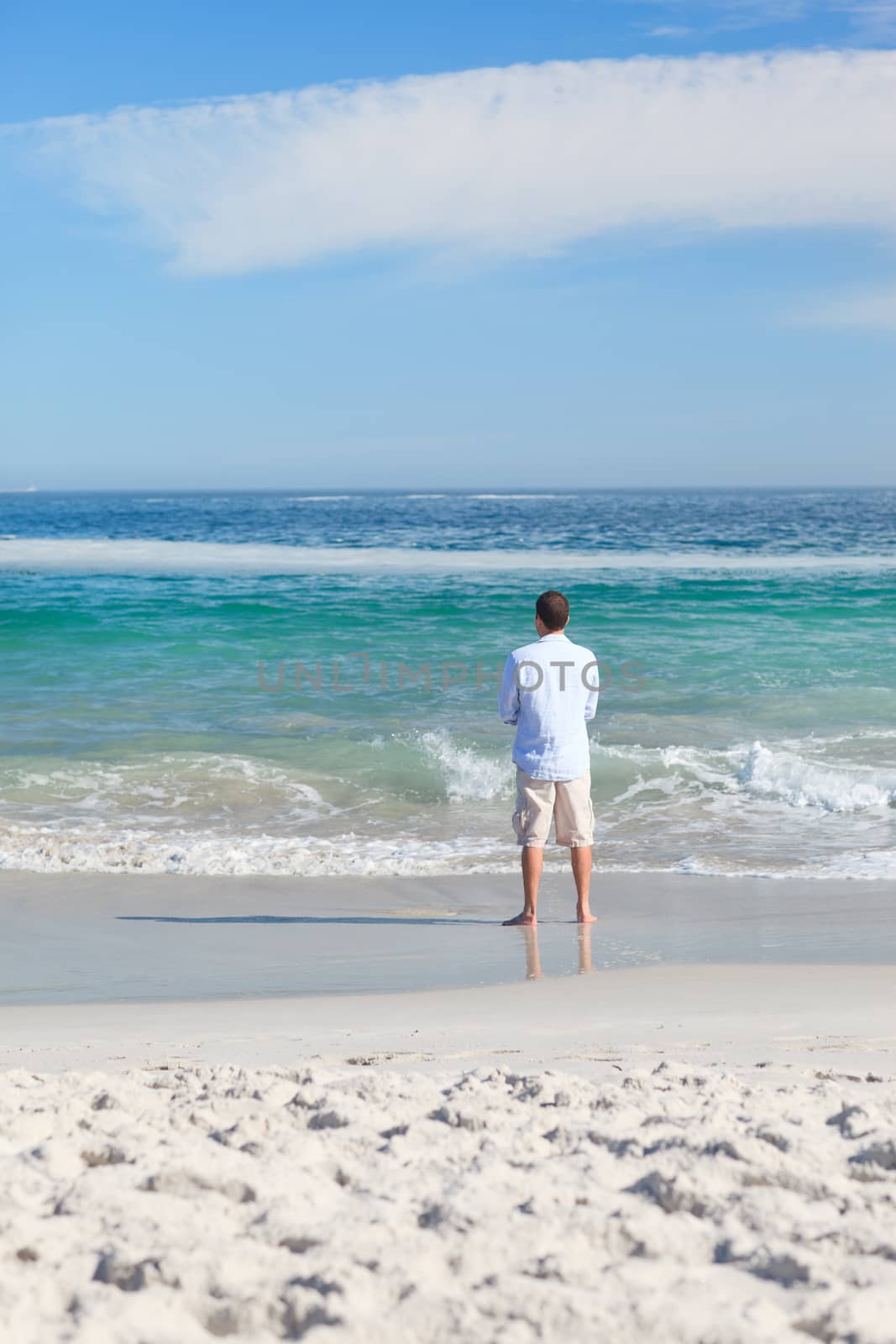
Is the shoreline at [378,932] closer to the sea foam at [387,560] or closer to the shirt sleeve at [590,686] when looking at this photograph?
the shirt sleeve at [590,686]

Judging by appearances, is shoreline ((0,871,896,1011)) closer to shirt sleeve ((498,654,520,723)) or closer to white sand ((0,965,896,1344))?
white sand ((0,965,896,1344))

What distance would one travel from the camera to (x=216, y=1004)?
461cm

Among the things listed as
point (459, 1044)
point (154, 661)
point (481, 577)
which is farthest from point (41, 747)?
point (481, 577)

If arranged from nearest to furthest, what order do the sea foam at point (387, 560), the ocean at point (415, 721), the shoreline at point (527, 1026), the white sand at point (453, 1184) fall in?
the white sand at point (453, 1184) < the shoreline at point (527, 1026) < the ocean at point (415, 721) < the sea foam at point (387, 560)

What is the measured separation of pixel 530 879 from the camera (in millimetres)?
5930

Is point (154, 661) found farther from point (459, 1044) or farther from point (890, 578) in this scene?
point (890, 578)

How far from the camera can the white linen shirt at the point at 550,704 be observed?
5812 mm

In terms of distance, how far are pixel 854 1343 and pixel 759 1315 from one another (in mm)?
170

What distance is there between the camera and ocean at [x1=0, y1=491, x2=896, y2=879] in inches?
309

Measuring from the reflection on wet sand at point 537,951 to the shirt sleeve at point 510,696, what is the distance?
109 cm

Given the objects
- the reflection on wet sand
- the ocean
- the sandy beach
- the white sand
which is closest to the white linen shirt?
the reflection on wet sand

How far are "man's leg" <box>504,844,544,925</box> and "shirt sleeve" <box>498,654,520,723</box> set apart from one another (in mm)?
703

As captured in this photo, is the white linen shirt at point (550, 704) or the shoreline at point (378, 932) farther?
the white linen shirt at point (550, 704)

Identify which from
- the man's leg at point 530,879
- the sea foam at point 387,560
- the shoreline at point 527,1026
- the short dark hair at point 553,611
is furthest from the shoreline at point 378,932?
the sea foam at point 387,560
